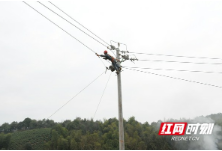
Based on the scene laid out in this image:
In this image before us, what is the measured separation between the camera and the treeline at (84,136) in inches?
2194

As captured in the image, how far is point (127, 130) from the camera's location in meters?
73.8

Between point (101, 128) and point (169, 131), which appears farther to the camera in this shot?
point (101, 128)

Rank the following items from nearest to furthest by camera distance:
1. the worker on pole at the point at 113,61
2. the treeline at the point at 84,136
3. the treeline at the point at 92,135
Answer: the worker on pole at the point at 113,61
the treeline at the point at 92,135
the treeline at the point at 84,136

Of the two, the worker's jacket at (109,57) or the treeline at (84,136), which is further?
the treeline at (84,136)

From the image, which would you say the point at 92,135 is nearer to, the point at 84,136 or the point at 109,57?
the point at 84,136

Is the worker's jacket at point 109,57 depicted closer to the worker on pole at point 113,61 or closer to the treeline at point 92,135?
the worker on pole at point 113,61

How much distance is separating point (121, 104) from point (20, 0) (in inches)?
272

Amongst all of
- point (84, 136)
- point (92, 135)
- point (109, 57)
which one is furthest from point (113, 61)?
point (92, 135)

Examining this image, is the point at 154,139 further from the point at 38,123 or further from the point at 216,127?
the point at 38,123

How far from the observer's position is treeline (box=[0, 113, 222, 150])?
2194 inches

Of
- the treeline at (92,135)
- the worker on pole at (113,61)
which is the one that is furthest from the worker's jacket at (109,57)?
the treeline at (92,135)

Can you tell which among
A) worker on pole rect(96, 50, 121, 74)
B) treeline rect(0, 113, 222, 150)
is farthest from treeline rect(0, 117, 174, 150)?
worker on pole rect(96, 50, 121, 74)

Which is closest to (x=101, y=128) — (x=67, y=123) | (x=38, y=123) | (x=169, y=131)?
(x=67, y=123)

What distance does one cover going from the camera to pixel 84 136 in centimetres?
7300
